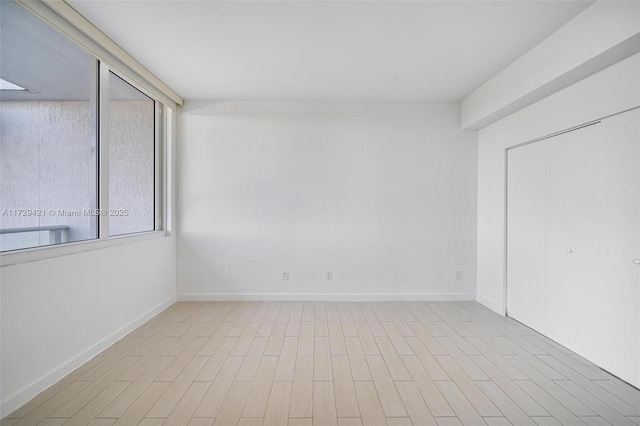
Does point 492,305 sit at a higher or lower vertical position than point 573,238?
lower

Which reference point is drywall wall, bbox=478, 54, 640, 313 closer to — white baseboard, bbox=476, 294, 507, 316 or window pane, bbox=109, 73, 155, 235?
white baseboard, bbox=476, 294, 507, 316

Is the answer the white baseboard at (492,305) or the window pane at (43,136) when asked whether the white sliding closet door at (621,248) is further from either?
the window pane at (43,136)

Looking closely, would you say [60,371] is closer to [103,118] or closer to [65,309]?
[65,309]

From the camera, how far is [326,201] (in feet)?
15.0

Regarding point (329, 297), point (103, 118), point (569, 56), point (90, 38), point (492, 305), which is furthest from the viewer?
point (329, 297)

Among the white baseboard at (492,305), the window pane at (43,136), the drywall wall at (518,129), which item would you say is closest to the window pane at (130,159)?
the window pane at (43,136)

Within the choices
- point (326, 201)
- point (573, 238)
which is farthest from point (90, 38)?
point (573, 238)

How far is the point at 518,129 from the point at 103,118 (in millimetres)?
4300

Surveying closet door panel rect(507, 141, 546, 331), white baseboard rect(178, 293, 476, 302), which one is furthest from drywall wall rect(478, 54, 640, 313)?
white baseboard rect(178, 293, 476, 302)

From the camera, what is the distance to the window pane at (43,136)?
85.5 inches

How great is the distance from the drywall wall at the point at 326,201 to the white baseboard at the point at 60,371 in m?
1.21

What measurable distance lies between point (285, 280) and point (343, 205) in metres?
1.33

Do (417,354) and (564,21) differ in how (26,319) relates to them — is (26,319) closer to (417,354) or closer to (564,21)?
(417,354)

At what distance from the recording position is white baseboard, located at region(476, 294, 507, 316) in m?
3.97
